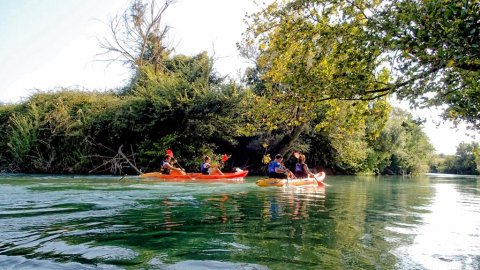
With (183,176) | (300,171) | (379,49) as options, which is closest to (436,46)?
(379,49)

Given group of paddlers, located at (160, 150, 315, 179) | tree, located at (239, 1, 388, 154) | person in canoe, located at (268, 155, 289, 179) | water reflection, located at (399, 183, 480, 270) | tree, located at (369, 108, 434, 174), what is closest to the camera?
water reflection, located at (399, 183, 480, 270)

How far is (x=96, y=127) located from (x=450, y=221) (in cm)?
2311

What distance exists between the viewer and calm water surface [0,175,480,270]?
16.8ft

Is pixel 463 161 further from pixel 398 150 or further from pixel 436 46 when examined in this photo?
pixel 436 46

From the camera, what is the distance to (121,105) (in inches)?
1072

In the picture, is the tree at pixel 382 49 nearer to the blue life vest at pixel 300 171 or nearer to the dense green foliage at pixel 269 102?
the dense green foliage at pixel 269 102

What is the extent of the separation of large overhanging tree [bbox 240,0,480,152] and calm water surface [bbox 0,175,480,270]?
2.69 metres

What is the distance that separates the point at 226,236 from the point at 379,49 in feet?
14.7

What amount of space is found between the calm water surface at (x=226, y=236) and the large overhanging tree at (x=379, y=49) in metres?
2.69

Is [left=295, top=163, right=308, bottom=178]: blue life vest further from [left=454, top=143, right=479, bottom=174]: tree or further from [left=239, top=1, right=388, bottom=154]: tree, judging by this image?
[left=454, top=143, right=479, bottom=174]: tree

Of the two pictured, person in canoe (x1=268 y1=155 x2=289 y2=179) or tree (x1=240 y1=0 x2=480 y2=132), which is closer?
tree (x1=240 y1=0 x2=480 y2=132)

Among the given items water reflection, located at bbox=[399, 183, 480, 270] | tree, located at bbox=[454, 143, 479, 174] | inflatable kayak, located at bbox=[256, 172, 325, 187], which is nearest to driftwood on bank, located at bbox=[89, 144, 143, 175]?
inflatable kayak, located at bbox=[256, 172, 325, 187]

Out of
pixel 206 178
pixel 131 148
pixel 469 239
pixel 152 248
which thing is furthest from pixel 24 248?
pixel 131 148

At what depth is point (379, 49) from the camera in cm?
772
